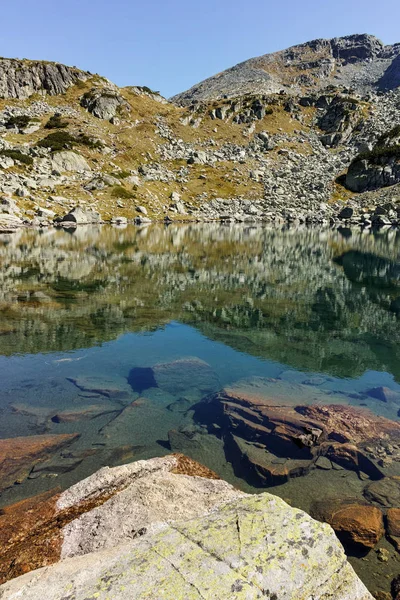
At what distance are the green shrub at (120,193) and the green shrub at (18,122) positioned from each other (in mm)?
52952

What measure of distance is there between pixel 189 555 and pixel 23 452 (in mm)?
7260

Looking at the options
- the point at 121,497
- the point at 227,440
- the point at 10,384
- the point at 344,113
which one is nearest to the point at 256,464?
Result: the point at 227,440

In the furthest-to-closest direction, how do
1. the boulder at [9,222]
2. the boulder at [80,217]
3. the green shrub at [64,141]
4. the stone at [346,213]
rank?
1. the stone at [346,213]
2. the green shrub at [64,141]
3. the boulder at [80,217]
4. the boulder at [9,222]

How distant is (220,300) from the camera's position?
26.9 meters

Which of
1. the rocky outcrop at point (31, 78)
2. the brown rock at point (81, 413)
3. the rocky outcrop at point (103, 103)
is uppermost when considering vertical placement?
the rocky outcrop at point (31, 78)

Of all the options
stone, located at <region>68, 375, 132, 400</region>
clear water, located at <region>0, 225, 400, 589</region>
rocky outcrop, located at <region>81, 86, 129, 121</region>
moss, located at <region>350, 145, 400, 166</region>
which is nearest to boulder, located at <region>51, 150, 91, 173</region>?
rocky outcrop, located at <region>81, 86, 129, 121</region>

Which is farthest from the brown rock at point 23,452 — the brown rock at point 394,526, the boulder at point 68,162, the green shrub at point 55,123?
the green shrub at point 55,123

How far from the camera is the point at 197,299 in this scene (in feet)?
89.7

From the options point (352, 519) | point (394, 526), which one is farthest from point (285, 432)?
point (394, 526)

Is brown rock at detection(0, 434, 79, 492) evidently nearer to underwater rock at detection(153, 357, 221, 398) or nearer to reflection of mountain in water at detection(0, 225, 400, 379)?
underwater rock at detection(153, 357, 221, 398)

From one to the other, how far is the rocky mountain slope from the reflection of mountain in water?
5048 centimetres

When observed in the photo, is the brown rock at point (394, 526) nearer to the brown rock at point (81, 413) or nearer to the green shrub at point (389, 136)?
the brown rock at point (81, 413)

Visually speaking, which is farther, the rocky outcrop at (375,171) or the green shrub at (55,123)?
the green shrub at (55,123)

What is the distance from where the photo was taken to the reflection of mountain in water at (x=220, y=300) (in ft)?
61.1
